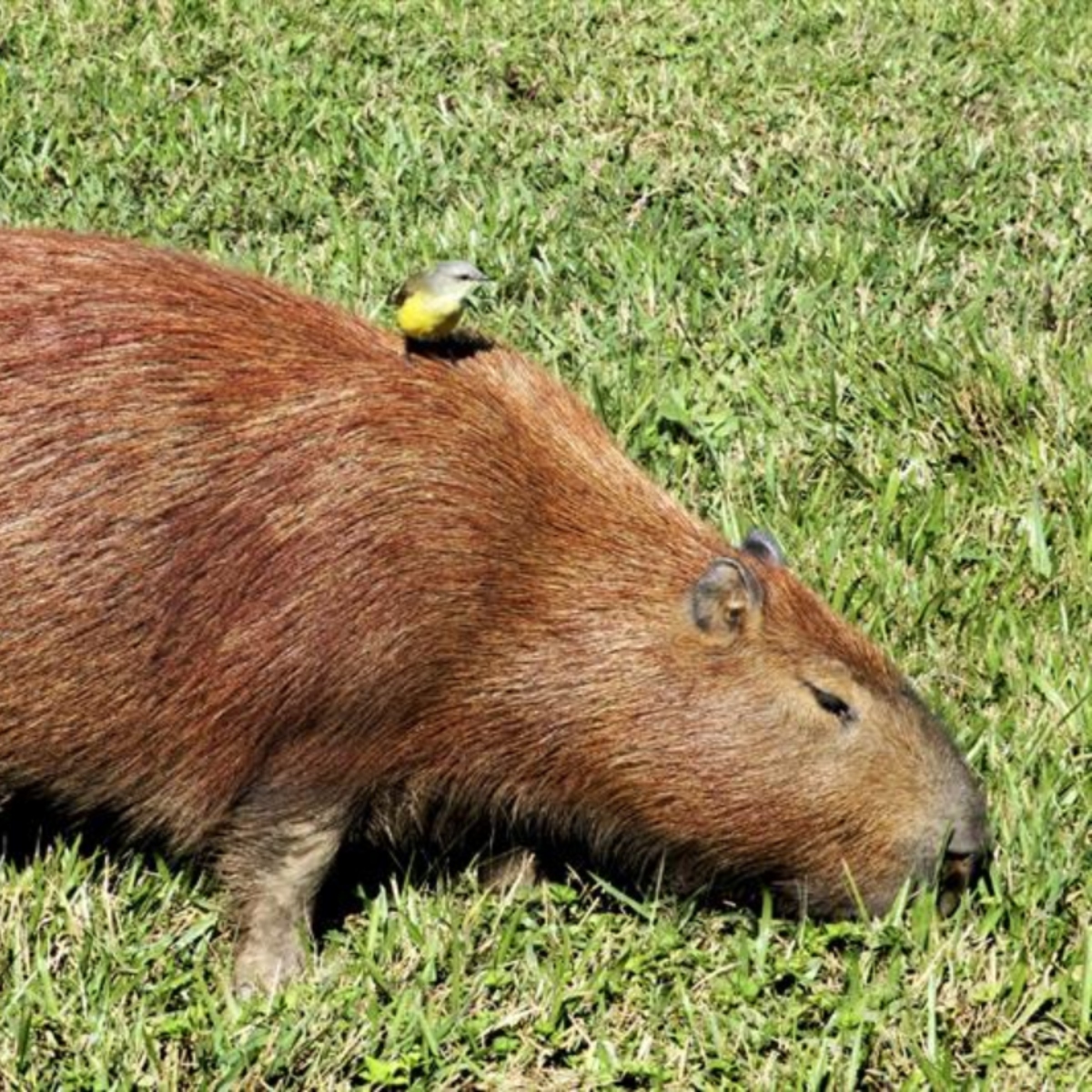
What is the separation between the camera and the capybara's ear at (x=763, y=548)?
3594 mm

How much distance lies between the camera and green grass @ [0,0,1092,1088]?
130 inches

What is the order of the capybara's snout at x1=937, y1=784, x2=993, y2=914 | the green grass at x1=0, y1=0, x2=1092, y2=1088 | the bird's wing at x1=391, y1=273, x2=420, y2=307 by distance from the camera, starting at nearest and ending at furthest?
1. the green grass at x1=0, y1=0, x2=1092, y2=1088
2. the capybara's snout at x1=937, y1=784, x2=993, y2=914
3. the bird's wing at x1=391, y1=273, x2=420, y2=307

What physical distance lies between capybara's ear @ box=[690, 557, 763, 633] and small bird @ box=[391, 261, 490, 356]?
68 centimetres

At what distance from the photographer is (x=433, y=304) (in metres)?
3.51

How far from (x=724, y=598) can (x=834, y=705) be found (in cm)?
28

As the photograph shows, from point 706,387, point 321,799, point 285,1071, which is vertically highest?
point 706,387

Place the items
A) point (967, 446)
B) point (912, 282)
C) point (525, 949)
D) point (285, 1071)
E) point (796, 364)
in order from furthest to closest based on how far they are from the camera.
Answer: point (912, 282)
point (796, 364)
point (967, 446)
point (525, 949)
point (285, 1071)

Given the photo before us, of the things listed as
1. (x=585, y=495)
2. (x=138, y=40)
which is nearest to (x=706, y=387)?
(x=585, y=495)

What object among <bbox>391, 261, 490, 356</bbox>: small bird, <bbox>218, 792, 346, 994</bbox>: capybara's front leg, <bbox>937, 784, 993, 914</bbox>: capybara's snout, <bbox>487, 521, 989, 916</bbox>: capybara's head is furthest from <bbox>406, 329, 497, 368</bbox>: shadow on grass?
<bbox>937, 784, 993, 914</bbox>: capybara's snout

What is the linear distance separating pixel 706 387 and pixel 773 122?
1.96 m

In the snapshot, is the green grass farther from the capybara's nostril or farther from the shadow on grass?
the shadow on grass

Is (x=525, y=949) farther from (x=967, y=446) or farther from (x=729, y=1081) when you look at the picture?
(x=967, y=446)

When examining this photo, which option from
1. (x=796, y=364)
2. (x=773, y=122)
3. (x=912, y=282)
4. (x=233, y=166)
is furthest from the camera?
(x=773, y=122)

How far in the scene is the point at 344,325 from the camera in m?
3.52
